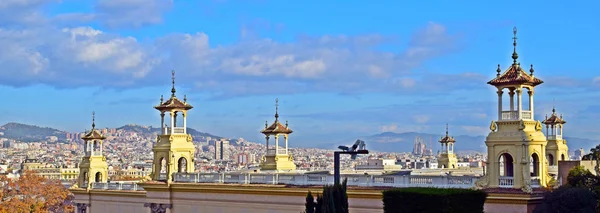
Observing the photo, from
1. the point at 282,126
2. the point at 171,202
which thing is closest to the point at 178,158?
the point at 171,202

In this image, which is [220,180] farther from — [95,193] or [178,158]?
[95,193]

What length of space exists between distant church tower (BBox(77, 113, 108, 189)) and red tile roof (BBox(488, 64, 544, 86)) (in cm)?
2879

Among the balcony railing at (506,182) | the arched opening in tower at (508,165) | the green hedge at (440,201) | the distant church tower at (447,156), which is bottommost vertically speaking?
the green hedge at (440,201)

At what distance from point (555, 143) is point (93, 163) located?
25.7m

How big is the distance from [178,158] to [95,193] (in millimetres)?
8340

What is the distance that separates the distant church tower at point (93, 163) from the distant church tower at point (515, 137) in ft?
93.3

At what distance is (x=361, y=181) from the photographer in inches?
1403

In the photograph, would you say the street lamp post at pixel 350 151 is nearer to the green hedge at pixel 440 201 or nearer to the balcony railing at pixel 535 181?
the green hedge at pixel 440 201

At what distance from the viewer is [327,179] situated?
121 feet

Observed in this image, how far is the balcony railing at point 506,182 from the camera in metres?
31.3

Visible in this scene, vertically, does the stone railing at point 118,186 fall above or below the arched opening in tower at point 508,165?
below

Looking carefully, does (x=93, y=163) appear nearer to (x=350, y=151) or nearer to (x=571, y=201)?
(x=350, y=151)

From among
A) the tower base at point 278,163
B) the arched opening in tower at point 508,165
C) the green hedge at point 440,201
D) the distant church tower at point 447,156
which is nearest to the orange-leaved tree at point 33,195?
the tower base at point 278,163

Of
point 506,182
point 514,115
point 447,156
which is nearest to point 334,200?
point 506,182
